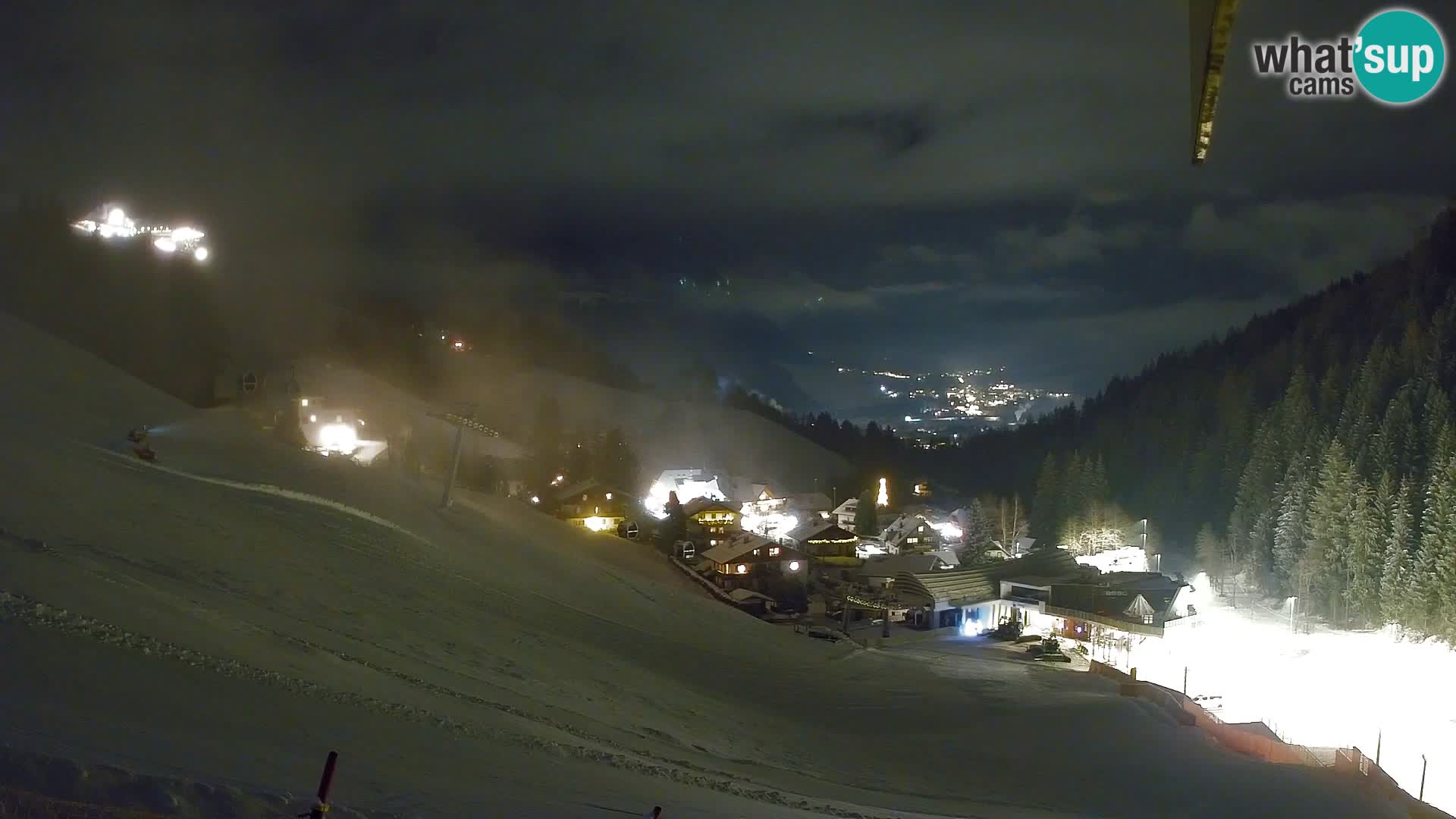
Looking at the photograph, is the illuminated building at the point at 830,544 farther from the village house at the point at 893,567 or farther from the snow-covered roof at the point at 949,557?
the snow-covered roof at the point at 949,557

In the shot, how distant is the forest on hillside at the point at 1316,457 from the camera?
131ft

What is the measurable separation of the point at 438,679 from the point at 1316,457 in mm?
56490

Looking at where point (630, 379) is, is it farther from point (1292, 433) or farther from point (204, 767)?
point (204, 767)

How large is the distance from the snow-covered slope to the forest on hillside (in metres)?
22.7

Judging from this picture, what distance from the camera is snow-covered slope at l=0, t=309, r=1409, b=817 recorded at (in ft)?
25.6

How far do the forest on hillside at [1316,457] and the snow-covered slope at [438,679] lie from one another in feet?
74.4

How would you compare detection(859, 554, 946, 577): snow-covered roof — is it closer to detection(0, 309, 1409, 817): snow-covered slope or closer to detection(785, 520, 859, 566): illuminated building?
detection(785, 520, 859, 566): illuminated building

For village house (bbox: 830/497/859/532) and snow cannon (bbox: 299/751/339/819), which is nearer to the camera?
snow cannon (bbox: 299/751/339/819)

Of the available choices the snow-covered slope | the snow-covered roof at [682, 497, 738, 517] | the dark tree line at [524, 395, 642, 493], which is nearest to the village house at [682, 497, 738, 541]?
the snow-covered roof at [682, 497, 738, 517]

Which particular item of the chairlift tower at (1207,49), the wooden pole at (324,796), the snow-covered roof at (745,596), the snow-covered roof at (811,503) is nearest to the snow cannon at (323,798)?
the wooden pole at (324,796)

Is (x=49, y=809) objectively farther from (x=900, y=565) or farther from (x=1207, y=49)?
(x=900, y=565)

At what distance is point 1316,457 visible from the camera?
51.6 meters

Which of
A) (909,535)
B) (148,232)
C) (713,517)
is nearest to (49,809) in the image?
(713,517)

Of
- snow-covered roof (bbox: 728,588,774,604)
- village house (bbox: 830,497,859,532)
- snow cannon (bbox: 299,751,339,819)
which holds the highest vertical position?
village house (bbox: 830,497,859,532)
